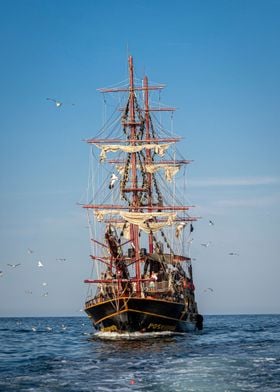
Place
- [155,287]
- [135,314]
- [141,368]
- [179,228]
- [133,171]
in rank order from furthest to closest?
[179,228]
[133,171]
[155,287]
[135,314]
[141,368]

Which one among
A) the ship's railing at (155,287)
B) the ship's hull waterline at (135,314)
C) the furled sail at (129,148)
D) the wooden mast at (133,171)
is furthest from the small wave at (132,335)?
the furled sail at (129,148)

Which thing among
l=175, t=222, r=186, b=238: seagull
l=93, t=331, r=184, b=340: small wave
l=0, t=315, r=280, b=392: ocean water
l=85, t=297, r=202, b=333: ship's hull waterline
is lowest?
l=0, t=315, r=280, b=392: ocean water

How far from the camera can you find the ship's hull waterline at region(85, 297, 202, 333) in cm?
7269

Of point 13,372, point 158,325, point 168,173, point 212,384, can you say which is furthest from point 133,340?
point 168,173

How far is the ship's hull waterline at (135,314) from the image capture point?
72688mm

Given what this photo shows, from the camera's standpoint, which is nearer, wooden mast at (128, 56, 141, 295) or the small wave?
the small wave

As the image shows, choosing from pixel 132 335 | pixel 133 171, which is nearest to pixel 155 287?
pixel 132 335

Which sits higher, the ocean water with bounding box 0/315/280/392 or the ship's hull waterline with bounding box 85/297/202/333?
the ship's hull waterline with bounding box 85/297/202/333

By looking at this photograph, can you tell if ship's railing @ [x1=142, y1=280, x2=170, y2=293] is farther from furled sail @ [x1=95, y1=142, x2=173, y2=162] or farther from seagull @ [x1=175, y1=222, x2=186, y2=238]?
seagull @ [x1=175, y1=222, x2=186, y2=238]

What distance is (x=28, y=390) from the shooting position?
34531mm

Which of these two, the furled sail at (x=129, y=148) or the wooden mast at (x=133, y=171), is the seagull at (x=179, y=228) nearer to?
the furled sail at (x=129, y=148)

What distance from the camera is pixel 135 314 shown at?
72.8 metres

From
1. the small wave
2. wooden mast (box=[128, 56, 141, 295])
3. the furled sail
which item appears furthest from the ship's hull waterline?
the furled sail

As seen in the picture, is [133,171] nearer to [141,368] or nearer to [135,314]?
[135,314]
